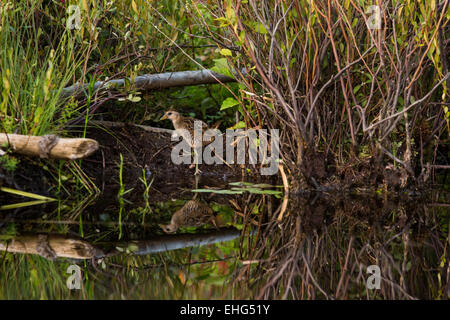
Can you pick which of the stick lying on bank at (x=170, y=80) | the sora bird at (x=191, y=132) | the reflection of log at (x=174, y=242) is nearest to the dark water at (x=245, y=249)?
the reflection of log at (x=174, y=242)

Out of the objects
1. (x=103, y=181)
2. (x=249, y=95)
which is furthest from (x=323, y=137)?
(x=103, y=181)

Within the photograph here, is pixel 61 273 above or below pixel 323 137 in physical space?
below

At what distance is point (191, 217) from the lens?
482 cm

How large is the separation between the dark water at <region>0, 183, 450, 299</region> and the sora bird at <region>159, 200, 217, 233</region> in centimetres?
7

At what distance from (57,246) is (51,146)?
135 centimetres

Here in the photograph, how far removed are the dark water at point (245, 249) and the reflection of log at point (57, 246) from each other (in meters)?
0.03

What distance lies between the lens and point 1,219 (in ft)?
14.6

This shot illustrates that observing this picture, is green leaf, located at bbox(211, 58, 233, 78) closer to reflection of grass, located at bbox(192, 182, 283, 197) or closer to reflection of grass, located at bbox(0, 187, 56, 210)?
reflection of grass, located at bbox(192, 182, 283, 197)

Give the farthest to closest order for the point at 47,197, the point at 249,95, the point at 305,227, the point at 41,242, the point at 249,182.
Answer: the point at 249,182
the point at 249,95
the point at 47,197
the point at 305,227
the point at 41,242

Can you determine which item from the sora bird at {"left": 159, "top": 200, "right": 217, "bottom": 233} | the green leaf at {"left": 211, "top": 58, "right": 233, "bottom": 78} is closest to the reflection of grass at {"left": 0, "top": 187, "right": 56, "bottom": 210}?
the sora bird at {"left": 159, "top": 200, "right": 217, "bottom": 233}

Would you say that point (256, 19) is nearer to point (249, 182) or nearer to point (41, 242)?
point (249, 182)

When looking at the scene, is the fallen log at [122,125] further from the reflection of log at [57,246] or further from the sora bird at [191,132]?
the reflection of log at [57,246]

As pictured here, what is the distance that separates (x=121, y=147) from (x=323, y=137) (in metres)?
2.11

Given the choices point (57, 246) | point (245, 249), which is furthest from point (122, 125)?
point (245, 249)
